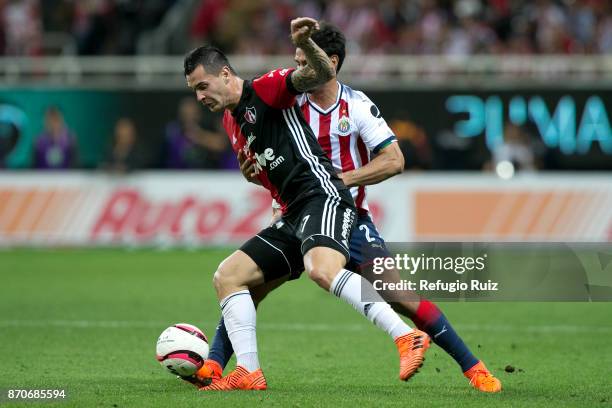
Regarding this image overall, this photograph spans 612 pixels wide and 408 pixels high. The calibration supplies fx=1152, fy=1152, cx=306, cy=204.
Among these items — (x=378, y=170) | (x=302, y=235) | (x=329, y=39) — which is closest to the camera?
(x=302, y=235)

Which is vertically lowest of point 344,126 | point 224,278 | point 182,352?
point 182,352

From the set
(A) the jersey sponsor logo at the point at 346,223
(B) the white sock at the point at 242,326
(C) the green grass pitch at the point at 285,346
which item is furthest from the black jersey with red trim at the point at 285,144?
(C) the green grass pitch at the point at 285,346

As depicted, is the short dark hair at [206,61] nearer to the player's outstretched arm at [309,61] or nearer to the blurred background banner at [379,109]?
the player's outstretched arm at [309,61]

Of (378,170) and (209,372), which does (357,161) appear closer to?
(378,170)

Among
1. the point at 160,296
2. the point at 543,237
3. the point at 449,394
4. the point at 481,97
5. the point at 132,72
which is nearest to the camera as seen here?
the point at 449,394

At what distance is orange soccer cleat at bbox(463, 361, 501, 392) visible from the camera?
276 inches

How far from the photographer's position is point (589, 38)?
1986cm

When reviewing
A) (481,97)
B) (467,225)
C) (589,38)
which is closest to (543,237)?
(467,225)

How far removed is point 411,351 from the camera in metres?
6.54

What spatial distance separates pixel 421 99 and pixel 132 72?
526 cm

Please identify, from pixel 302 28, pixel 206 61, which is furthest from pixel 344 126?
pixel 302 28

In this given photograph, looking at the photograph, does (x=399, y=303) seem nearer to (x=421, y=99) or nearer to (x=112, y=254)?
(x=112, y=254)

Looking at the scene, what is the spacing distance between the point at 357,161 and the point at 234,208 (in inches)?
430

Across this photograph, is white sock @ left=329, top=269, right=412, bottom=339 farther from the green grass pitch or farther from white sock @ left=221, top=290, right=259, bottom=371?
white sock @ left=221, top=290, right=259, bottom=371
